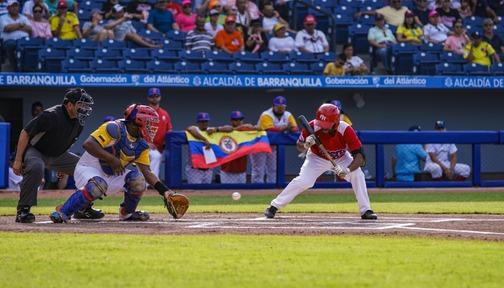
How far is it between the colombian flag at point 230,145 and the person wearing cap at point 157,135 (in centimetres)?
48

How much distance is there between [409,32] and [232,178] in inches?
225

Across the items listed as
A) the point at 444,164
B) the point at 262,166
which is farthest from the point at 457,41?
the point at 262,166

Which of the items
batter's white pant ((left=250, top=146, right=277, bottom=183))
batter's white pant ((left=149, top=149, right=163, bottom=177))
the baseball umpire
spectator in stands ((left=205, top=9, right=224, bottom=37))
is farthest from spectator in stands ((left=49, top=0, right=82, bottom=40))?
the baseball umpire

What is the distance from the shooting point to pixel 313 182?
1136cm

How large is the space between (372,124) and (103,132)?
12222 mm

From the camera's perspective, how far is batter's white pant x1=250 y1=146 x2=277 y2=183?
715 inches

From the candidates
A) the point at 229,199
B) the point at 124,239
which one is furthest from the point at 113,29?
the point at 124,239

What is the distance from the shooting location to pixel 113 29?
1925 cm

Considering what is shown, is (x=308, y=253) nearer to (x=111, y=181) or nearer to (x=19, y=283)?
(x=19, y=283)

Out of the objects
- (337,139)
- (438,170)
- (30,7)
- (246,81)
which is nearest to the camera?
(337,139)

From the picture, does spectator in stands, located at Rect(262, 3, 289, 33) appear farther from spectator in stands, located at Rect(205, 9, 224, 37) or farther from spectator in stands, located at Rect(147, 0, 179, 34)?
spectator in stands, located at Rect(147, 0, 179, 34)

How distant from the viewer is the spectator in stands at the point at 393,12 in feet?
72.0

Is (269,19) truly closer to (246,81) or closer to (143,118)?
(246,81)

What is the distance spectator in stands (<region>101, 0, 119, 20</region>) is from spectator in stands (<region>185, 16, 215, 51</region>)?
1514 millimetres
